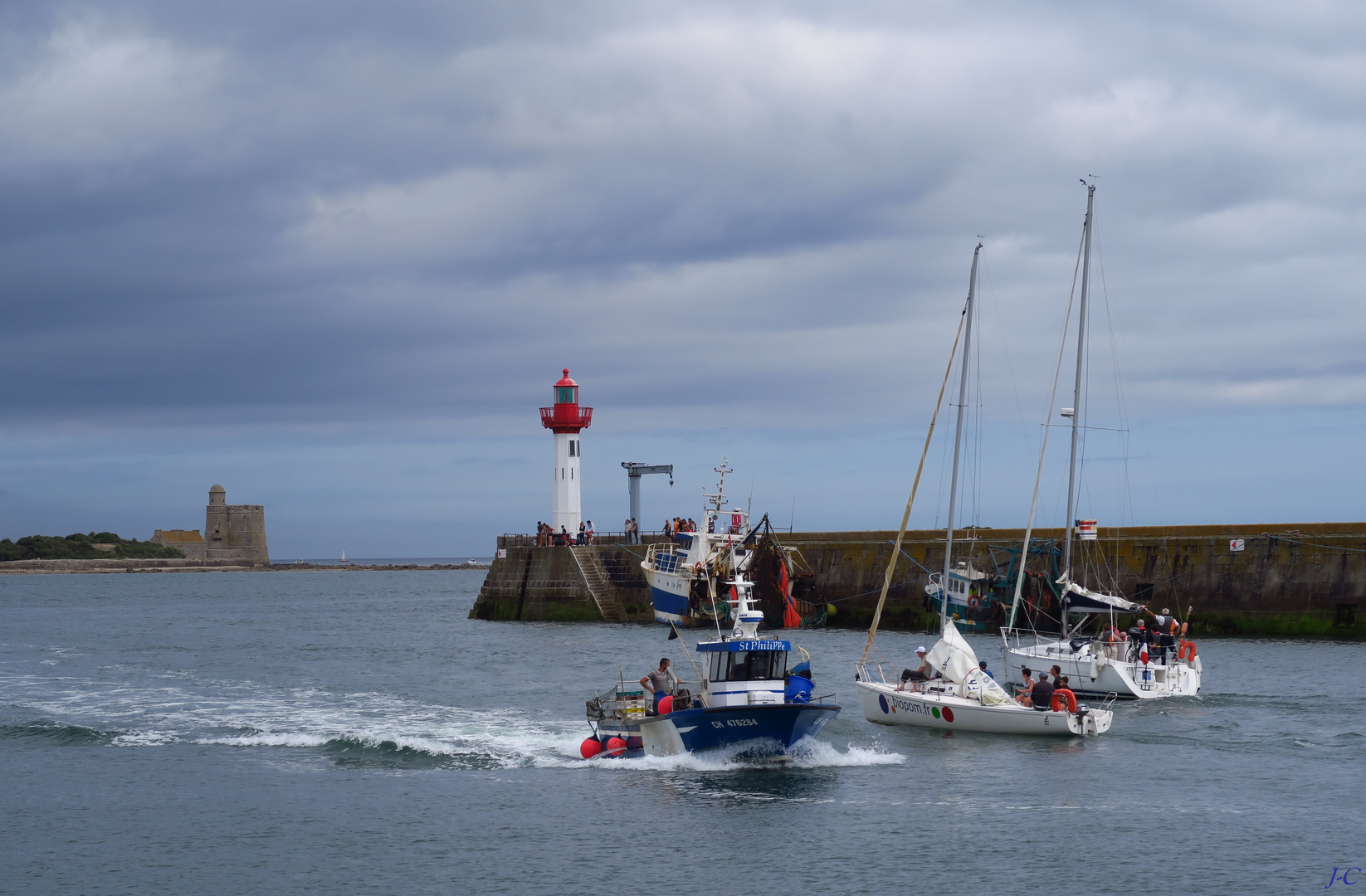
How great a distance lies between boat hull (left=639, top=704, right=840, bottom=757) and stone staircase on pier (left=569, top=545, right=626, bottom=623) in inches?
1562

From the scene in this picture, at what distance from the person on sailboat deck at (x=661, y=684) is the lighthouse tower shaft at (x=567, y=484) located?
4556cm

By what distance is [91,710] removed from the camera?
36969 millimetres

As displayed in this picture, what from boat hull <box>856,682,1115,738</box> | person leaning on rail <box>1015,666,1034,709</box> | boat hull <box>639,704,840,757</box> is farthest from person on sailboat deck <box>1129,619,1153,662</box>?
boat hull <box>639,704,840,757</box>

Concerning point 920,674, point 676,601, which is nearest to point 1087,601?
point 920,674

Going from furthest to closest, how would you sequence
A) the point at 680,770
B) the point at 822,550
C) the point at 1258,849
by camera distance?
1. the point at 822,550
2. the point at 680,770
3. the point at 1258,849

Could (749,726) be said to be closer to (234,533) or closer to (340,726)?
(340,726)

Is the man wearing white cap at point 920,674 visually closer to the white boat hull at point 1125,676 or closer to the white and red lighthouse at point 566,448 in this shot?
the white boat hull at point 1125,676

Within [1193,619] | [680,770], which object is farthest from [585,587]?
[680,770]

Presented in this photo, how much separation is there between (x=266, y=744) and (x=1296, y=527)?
38.0 meters

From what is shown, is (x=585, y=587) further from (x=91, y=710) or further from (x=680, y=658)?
(x=91, y=710)

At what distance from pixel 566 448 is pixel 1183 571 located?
34865 mm

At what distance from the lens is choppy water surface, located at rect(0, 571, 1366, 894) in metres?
19.2

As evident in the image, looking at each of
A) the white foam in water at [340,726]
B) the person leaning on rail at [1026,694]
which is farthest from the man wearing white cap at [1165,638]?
the white foam in water at [340,726]

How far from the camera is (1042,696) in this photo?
29.3 meters
